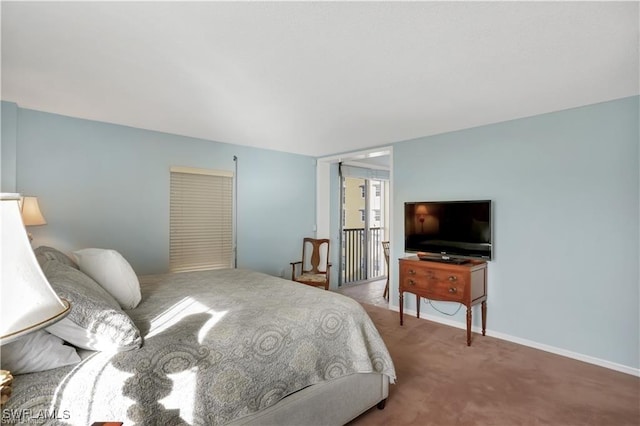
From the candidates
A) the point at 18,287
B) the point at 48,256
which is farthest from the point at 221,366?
the point at 48,256

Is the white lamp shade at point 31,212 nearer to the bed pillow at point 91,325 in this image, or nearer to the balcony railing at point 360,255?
the bed pillow at point 91,325

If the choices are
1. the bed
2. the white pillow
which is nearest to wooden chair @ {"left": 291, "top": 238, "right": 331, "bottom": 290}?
the bed

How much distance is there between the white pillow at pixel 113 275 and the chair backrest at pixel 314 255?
3.19 m

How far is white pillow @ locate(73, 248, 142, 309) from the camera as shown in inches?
75.3

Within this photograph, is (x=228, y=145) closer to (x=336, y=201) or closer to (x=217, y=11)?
(x=336, y=201)

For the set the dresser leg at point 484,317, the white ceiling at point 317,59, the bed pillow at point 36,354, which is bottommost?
the dresser leg at point 484,317

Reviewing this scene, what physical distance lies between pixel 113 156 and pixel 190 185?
2.93ft

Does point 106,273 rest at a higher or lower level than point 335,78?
lower

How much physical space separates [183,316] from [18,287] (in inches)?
49.4

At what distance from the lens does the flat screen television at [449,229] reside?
11.1 feet

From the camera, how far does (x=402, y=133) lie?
3.87 meters

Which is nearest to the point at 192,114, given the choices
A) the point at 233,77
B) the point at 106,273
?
the point at 233,77

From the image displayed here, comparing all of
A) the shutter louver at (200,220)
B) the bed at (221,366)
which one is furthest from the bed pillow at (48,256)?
the shutter louver at (200,220)

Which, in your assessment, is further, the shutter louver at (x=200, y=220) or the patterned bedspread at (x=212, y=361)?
the shutter louver at (x=200, y=220)
